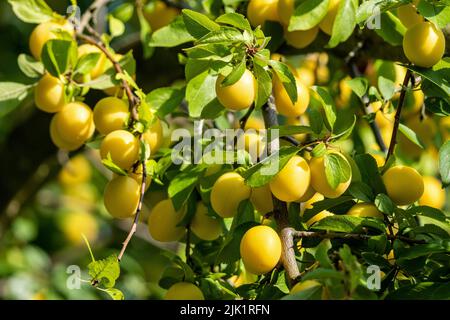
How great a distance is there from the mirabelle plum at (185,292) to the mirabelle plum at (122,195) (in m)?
0.12

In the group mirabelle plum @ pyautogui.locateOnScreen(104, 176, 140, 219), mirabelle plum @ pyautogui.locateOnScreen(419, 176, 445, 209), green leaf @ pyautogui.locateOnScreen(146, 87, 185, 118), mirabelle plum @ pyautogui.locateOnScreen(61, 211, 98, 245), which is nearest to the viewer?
mirabelle plum @ pyautogui.locateOnScreen(104, 176, 140, 219)

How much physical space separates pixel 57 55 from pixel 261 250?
0.44m

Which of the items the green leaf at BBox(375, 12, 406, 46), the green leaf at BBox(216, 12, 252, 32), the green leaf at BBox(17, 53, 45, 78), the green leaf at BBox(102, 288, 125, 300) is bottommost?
the green leaf at BBox(102, 288, 125, 300)

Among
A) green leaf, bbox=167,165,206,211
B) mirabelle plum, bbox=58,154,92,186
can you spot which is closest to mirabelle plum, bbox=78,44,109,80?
green leaf, bbox=167,165,206,211

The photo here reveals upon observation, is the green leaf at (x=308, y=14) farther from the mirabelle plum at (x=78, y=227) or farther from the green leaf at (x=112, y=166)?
the mirabelle plum at (x=78, y=227)

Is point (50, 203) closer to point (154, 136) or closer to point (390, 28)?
point (154, 136)

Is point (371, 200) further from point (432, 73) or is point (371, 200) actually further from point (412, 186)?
point (432, 73)

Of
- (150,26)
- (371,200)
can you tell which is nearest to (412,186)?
(371,200)

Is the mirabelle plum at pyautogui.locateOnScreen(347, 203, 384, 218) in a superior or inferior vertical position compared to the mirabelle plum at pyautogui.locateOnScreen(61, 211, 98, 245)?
superior

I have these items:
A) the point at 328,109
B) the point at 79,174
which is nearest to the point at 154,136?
the point at 328,109

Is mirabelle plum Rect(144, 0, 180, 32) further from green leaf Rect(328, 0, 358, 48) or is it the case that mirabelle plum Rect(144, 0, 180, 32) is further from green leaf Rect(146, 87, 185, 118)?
green leaf Rect(328, 0, 358, 48)

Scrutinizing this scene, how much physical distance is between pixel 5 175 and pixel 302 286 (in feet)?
3.71

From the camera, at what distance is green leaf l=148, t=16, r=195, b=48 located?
110cm

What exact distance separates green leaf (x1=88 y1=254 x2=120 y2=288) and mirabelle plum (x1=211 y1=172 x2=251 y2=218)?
157 millimetres
